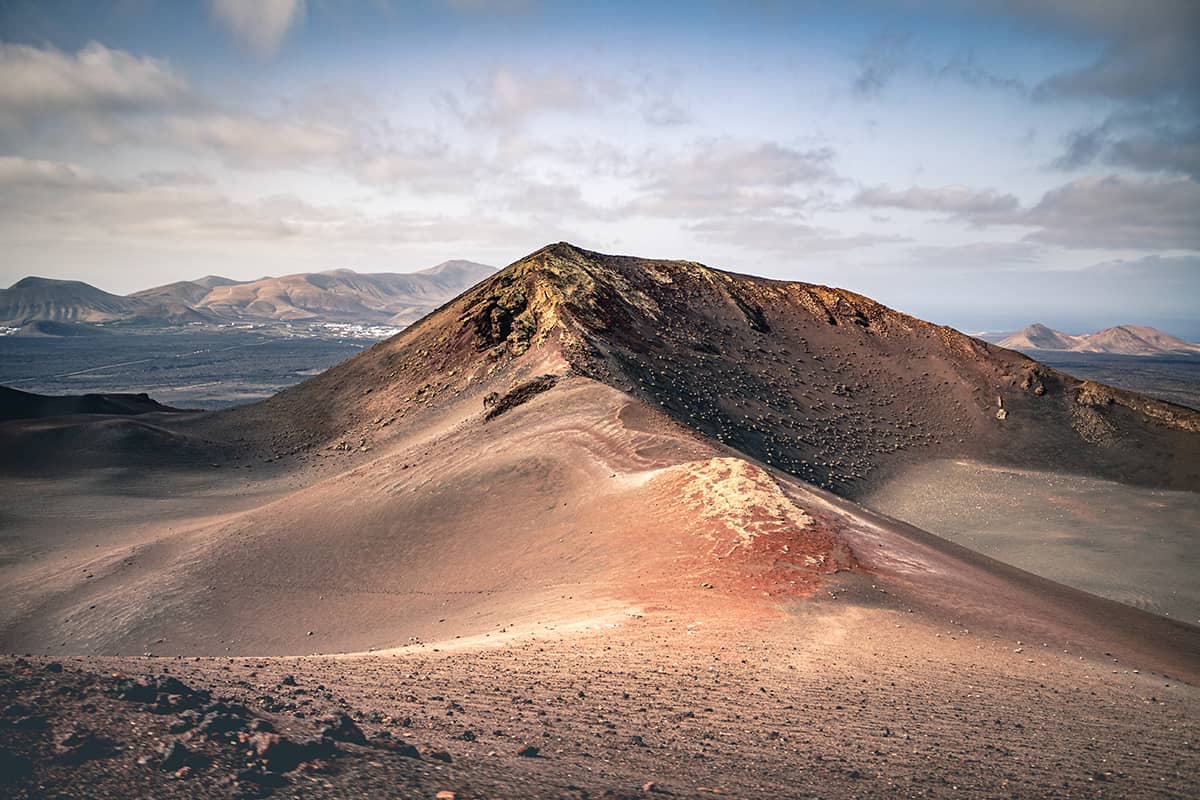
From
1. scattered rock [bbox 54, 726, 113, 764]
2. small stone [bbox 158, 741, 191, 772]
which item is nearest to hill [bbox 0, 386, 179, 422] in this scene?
scattered rock [bbox 54, 726, 113, 764]

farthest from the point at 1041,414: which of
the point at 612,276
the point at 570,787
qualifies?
the point at 570,787

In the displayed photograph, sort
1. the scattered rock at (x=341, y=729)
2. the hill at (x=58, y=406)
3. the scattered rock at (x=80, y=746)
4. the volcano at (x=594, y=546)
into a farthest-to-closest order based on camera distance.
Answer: the hill at (x=58, y=406)
the volcano at (x=594, y=546)
the scattered rock at (x=341, y=729)
the scattered rock at (x=80, y=746)

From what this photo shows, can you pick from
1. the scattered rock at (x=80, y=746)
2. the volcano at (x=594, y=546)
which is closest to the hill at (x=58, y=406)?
the volcano at (x=594, y=546)

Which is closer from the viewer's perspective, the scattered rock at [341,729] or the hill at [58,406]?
the scattered rock at [341,729]

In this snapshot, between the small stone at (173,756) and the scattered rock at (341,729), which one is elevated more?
the small stone at (173,756)

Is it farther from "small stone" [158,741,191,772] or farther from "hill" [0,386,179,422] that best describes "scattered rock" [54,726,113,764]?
"hill" [0,386,179,422]

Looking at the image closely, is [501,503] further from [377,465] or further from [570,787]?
[570,787]

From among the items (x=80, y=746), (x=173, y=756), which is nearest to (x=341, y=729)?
(x=173, y=756)

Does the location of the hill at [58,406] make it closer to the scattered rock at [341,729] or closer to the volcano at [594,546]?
the volcano at [594,546]
